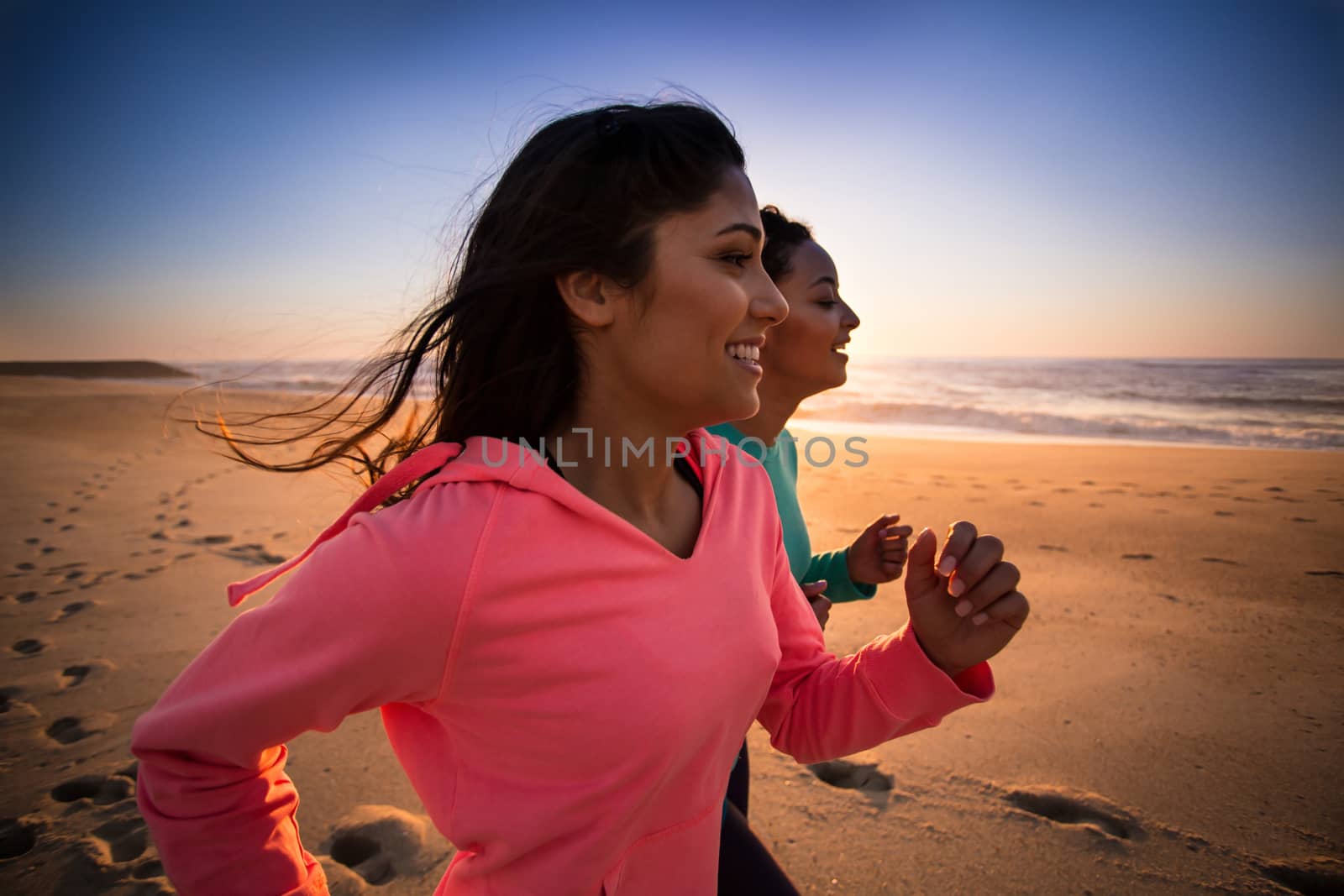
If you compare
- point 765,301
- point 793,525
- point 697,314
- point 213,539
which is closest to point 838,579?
point 793,525

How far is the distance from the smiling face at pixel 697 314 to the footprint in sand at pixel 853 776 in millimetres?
2053

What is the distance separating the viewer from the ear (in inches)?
55.4

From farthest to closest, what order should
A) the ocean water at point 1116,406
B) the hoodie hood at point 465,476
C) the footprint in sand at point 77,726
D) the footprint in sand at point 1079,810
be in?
1. the ocean water at point 1116,406
2. the footprint in sand at point 77,726
3. the footprint in sand at point 1079,810
4. the hoodie hood at point 465,476

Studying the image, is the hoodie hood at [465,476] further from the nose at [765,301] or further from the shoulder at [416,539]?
the nose at [765,301]

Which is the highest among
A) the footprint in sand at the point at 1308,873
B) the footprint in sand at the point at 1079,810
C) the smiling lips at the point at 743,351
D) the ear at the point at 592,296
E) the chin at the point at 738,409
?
the ear at the point at 592,296

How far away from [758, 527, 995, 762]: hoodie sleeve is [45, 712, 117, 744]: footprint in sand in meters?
3.25

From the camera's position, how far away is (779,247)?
267 centimetres

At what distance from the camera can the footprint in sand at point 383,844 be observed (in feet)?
7.93

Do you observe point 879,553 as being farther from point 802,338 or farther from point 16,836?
point 16,836

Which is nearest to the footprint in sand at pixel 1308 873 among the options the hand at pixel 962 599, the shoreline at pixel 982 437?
the hand at pixel 962 599

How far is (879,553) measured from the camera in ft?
7.98

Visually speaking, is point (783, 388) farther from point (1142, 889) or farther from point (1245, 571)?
point (1245, 571)

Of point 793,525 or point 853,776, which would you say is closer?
point 793,525

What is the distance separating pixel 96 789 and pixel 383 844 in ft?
4.09
